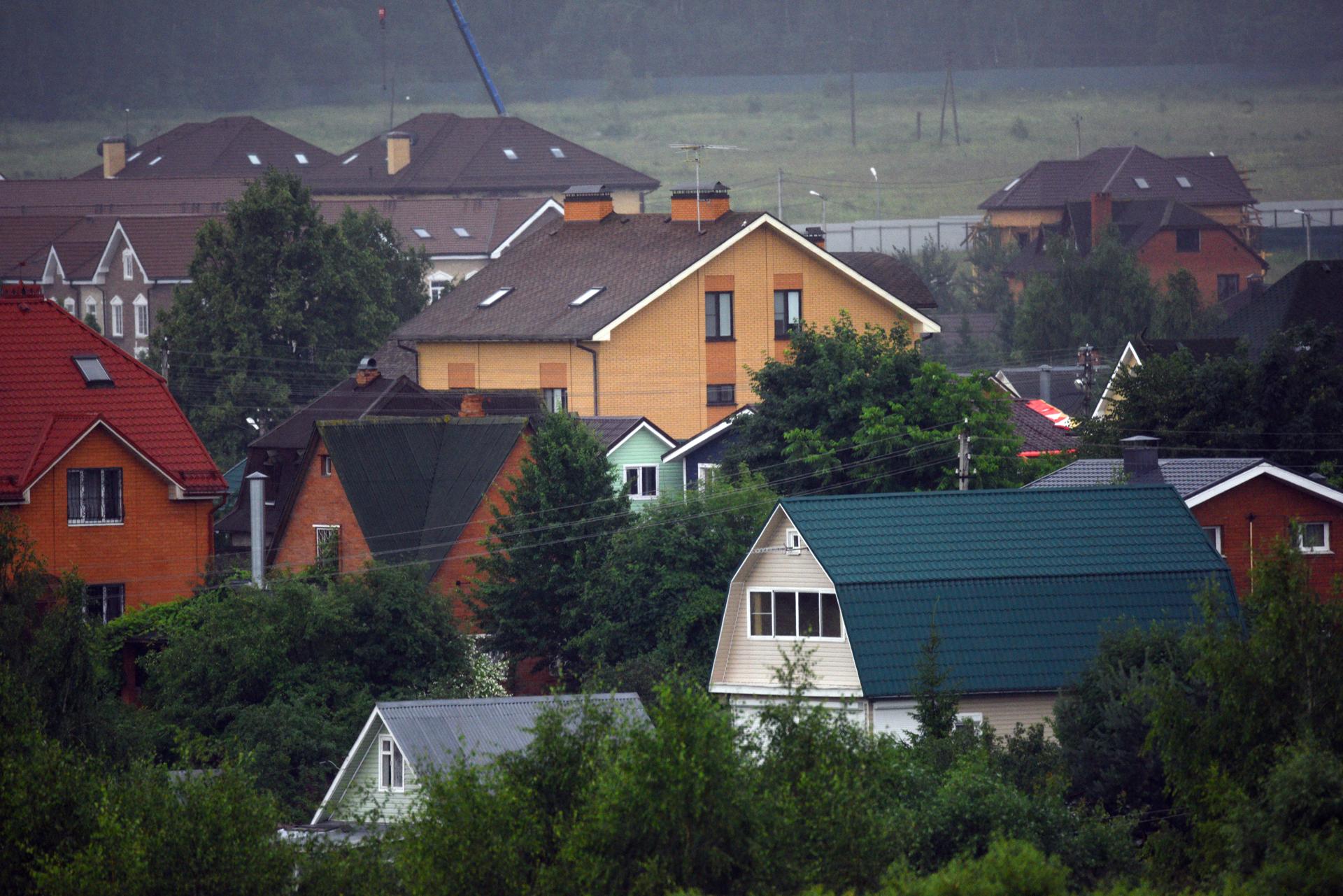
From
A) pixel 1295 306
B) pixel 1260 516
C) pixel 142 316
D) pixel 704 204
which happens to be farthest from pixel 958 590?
pixel 142 316

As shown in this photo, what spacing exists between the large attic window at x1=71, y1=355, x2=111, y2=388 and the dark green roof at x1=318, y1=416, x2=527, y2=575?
4.22m

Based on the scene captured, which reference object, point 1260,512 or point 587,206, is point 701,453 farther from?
point 587,206

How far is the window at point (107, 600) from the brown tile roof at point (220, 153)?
235 ft

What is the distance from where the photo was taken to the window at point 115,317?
260 feet

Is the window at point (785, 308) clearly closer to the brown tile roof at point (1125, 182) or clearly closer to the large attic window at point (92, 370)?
the large attic window at point (92, 370)

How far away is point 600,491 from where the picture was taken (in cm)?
3494

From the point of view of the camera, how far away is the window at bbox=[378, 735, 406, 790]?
2544 centimetres

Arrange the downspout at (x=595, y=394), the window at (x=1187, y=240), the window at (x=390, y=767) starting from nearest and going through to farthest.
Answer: the window at (x=390, y=767) → the downspout at (x=595, y=394) → the window at (x=1187, y=240)

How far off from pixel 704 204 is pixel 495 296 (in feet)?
19.4

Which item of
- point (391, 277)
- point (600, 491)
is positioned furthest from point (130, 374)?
point (391, 277)

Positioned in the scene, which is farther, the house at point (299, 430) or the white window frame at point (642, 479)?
the white window frame at point (642, 479)

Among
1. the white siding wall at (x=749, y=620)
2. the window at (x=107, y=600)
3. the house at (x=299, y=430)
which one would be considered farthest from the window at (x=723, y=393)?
the white siding wall at (x=749, y=620)

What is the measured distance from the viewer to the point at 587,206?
5434cm

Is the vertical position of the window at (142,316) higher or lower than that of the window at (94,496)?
higher
